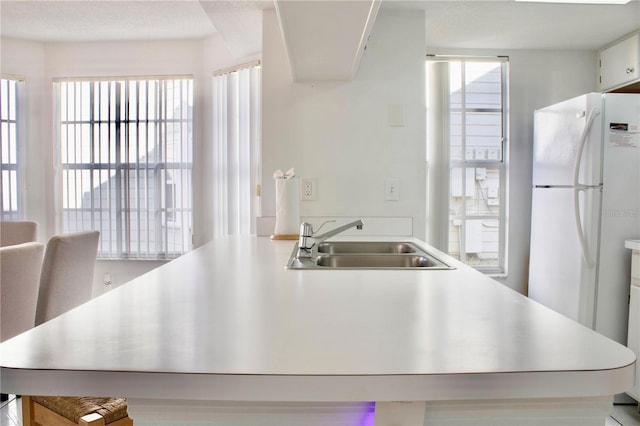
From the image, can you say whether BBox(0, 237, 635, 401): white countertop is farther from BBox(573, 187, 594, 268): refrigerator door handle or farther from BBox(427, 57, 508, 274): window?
BBox(427, 57, 508, 274): window

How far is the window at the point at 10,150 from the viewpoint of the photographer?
3709 mm

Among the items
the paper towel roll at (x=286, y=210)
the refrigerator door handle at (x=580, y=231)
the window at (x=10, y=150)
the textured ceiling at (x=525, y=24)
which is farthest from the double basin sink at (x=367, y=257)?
the window at (x=10, y=150)

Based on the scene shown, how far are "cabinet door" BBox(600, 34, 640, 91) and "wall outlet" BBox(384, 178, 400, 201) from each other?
75.2 inches

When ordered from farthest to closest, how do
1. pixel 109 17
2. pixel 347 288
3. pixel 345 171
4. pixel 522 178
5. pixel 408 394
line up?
pixel 522 178, pixel 109 17, pixel 345 171, pixel 347 288, pixel 408 394

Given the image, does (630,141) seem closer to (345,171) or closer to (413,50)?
(413,50)

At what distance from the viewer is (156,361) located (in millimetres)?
536

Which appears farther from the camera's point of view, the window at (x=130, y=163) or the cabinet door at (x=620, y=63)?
the window at (x=130, y=163)

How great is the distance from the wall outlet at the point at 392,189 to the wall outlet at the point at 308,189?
39cm

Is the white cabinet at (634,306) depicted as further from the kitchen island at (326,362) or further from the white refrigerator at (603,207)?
the kitchen island at (326,362)

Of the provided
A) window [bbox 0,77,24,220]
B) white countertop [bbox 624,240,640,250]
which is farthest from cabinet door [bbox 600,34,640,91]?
window [bbox 0,77,24,220]

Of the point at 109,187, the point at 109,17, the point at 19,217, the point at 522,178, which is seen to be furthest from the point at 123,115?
the point at 522,178

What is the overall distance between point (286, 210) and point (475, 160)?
6.51 feet

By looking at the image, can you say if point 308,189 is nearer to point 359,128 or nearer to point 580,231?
point 359,128

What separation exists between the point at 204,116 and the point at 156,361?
3449mm
